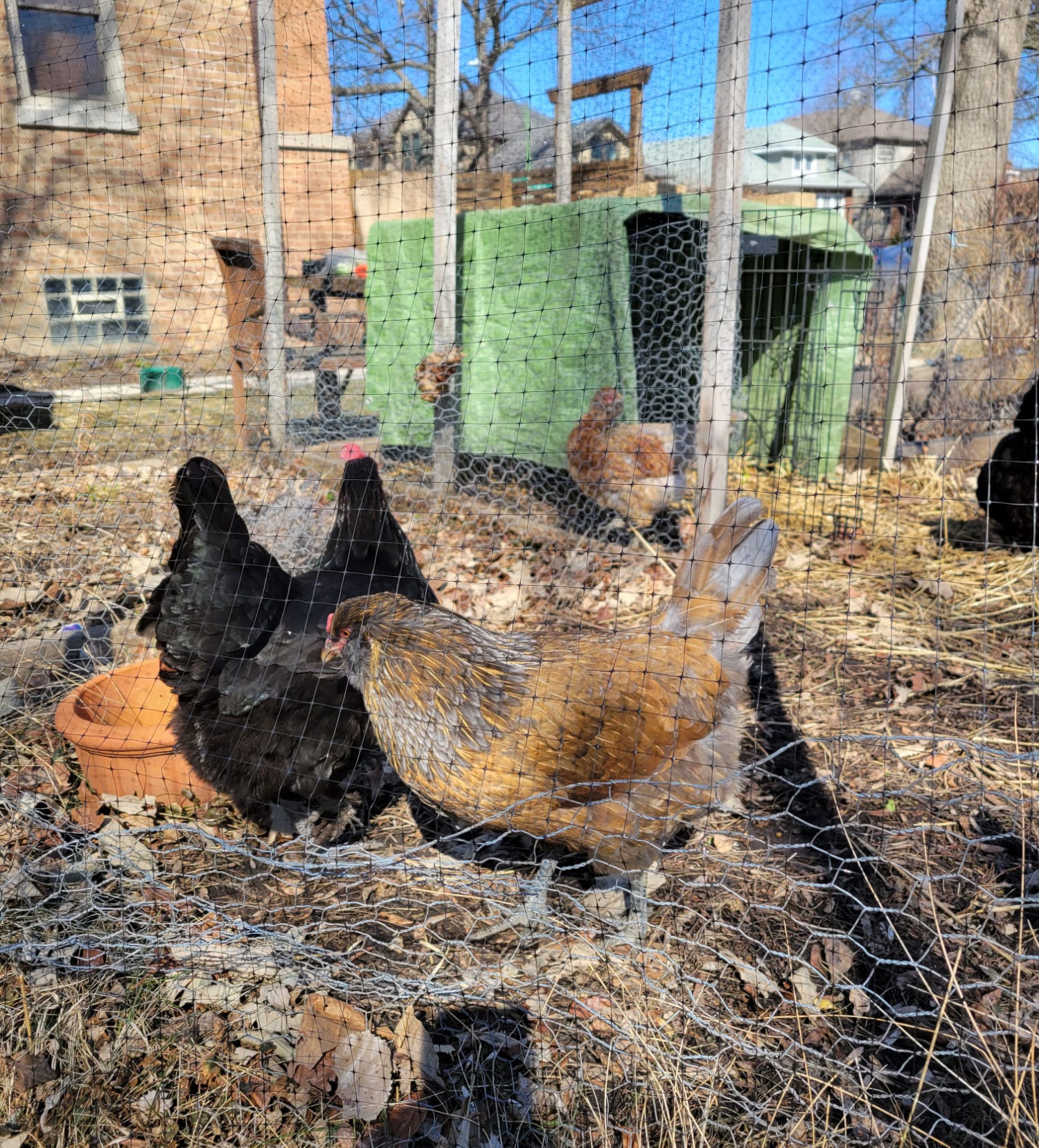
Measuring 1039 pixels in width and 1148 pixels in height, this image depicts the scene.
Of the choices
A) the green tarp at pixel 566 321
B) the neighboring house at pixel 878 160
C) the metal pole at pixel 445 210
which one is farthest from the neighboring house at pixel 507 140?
the neighboring house at pixel 878 160

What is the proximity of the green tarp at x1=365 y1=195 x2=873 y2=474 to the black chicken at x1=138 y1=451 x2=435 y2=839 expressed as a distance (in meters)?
1.90

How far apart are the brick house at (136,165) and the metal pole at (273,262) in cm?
38

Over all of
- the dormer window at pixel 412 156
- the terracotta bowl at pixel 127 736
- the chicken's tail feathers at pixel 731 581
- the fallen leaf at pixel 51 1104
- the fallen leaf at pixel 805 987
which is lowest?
the fallen leaf at pixel 805 987

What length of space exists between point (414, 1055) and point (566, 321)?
14.2ft

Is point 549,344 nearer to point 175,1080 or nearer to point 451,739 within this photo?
point 451,739

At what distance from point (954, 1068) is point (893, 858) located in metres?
0.70

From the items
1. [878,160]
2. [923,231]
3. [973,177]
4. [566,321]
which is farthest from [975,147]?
[878,160]

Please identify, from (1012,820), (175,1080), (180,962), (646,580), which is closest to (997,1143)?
(1012,820)

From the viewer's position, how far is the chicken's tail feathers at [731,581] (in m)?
2.68

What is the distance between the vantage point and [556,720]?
88.7 inches

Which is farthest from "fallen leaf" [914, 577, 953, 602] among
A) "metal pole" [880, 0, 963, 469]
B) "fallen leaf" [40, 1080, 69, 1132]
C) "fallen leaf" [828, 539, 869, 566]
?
"fallen leaf" [40, 1080, 69, 1132]

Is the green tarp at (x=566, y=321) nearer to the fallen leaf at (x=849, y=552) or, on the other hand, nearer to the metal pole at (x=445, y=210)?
the metal pole at (x=445, y=210)

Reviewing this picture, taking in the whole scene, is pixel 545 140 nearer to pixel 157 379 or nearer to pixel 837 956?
pixel 157 379

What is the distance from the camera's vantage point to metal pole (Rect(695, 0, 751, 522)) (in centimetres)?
355
